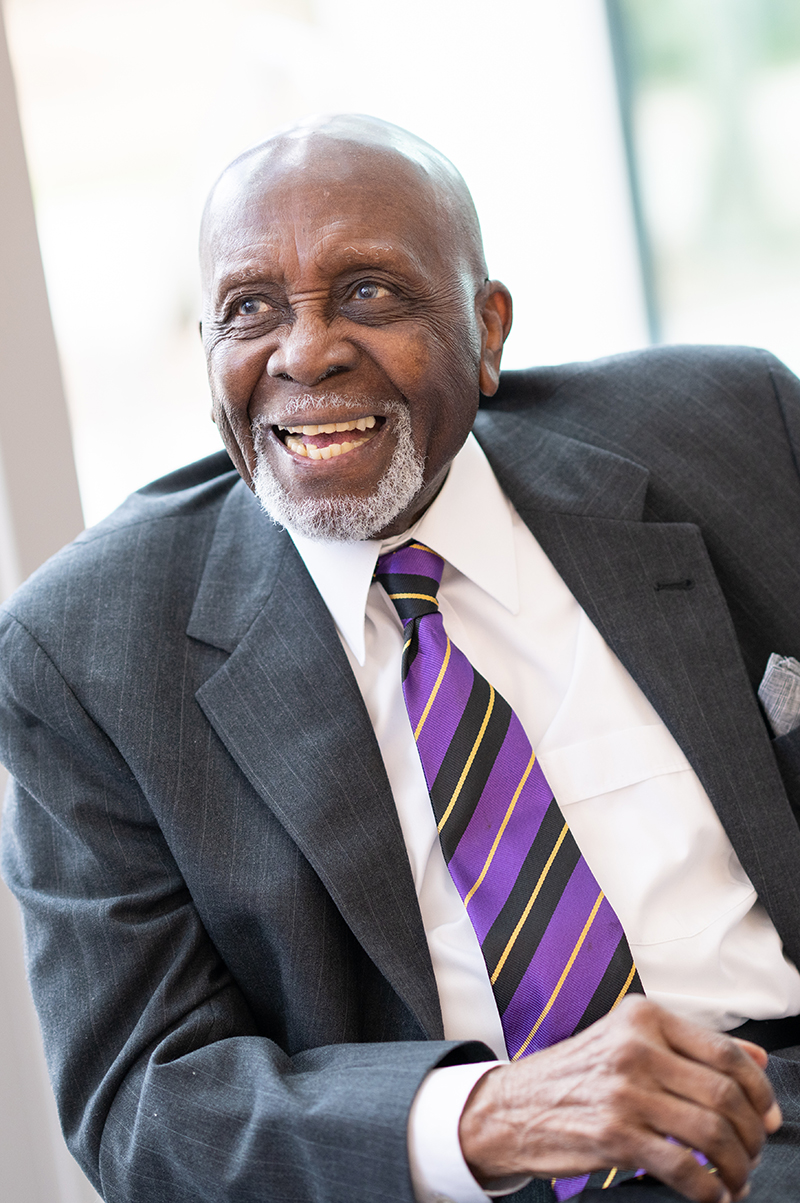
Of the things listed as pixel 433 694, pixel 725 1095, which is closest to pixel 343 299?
pixel 433 694

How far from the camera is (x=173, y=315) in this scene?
2.49 m

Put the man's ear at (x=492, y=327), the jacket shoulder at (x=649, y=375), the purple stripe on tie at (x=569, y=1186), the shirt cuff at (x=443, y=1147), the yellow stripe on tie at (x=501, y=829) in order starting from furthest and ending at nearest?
1. the jacket shoulder at (x=649, y=375)
2. the man's ear at (x=492, y=327)
3. the yellow stripe on tie at (x=501, y=829)
4. the purple stripe on tie at (x=569, y=1186)
5. the shirt cuff at (x=443, y=1147)

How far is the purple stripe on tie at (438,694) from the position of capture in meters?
1.35

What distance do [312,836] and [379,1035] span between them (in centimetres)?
27

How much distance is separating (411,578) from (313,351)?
311 millimetres

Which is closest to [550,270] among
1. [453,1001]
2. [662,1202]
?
[453,1001]

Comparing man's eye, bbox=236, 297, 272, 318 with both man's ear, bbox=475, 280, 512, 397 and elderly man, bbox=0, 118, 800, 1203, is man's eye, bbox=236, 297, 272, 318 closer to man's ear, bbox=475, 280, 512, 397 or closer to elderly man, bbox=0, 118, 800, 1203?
elderly man, bbox=0, 118, 800, 1203

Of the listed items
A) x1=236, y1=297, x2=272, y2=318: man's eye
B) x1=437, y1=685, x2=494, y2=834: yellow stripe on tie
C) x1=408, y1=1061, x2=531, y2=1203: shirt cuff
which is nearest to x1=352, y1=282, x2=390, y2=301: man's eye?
x1=236, y1=297, x2=272, y2=318: man's eye

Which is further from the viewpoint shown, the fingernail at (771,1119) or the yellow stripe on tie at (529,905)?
the yellow stripe on tie at (529,905)

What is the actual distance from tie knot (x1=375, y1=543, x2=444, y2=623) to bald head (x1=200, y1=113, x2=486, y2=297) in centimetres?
38

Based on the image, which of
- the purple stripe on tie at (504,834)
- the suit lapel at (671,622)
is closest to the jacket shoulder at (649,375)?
the suit lapel at (671,622)

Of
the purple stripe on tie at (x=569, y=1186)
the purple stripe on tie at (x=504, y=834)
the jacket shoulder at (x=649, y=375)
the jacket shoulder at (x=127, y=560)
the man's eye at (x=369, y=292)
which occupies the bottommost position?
the purple stripe on tie at (x=569, y=1186)

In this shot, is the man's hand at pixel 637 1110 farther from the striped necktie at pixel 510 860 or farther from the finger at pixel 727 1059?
the striped necktie at pixel 510 860

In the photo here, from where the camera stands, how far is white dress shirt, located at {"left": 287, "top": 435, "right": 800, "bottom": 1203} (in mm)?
1334
